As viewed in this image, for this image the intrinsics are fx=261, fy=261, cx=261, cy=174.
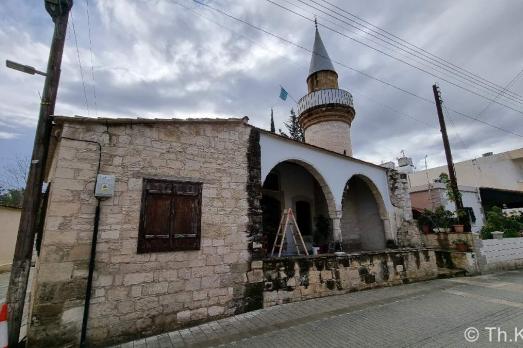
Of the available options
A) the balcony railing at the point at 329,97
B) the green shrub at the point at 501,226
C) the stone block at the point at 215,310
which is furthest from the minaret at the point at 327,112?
the stone block at the point at 215,310

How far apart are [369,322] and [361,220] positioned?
283 inches

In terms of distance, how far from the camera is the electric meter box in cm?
424

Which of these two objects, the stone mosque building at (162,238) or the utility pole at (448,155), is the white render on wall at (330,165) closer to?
the stone mosque building at (162,238)

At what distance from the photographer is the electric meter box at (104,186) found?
4237 millimetres

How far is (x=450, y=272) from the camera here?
8.88m

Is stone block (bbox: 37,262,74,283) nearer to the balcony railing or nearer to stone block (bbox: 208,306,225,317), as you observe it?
stone block (bbox: 208,306,225,317)

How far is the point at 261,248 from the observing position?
223 inches

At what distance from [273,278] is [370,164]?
243 inches

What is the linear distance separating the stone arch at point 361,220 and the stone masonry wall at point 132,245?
6.63m

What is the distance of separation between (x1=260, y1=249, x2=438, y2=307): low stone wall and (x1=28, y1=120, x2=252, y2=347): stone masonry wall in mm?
765

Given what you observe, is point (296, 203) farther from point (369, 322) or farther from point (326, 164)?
point (369, 322)

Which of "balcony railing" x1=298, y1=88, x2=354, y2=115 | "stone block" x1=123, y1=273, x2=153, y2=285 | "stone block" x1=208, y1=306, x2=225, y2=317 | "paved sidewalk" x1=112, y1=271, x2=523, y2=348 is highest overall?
"balcony railing" x1=298, y1=88, x2=354, y2=115

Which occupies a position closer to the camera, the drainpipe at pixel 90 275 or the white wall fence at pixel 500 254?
the drainpipe at pixel 90 275

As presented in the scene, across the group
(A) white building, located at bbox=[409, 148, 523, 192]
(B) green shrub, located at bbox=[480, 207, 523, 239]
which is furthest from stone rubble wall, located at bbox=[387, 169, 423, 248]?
(A) white building, located at bbox=[409, 148, 523, 192]
